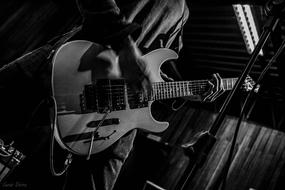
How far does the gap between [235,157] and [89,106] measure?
2.72 meters

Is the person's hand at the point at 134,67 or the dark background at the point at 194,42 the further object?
the dark background at the point at 194,42

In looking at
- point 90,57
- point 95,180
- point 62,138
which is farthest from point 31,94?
point 95,180

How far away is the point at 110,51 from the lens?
1.88 meters

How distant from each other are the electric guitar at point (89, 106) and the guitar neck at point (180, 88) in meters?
0.10

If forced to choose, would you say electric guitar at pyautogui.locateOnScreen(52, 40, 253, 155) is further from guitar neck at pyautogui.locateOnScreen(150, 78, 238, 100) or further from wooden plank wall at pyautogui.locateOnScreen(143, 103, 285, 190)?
wooden plank wall at pyautogui.locateOnScreen(143, 103, 285, 190)

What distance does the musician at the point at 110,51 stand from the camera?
1666mm

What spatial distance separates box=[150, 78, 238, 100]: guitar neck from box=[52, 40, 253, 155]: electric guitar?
101mm

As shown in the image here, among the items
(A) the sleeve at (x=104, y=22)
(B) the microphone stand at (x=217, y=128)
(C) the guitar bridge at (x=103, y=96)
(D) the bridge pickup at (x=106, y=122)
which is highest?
(A) the sleeve at (x=104, y=22)

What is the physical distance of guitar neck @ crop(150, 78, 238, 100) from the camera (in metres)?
2.30

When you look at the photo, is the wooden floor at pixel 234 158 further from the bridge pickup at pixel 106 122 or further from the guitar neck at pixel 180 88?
the bridge pickup at pixel 106 122

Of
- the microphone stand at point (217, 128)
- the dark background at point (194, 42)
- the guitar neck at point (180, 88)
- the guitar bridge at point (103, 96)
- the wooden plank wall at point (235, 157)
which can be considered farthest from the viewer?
the dark background at point (194, 42)

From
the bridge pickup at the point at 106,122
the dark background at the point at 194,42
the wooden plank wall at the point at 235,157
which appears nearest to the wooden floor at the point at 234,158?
the wooden plank wall at the point at 235,157

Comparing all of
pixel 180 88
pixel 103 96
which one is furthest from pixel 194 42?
pixel 103 96

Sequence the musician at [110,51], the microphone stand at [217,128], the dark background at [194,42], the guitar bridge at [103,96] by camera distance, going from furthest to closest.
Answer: the dark background at [194,42] → the guitar bridge at [103,96] → the musician at [110,51] → the microphone stand at [217,128]
